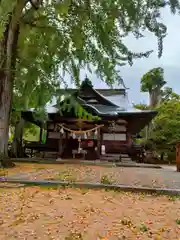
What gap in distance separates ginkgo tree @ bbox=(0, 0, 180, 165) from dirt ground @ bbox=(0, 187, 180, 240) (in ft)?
16.7

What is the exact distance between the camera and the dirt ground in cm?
312

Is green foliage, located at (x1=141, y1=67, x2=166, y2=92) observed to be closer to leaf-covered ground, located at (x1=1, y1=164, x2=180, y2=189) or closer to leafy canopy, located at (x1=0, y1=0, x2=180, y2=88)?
leafy canopy, located at (x1=0, y1=0, x2=180, y2=88)

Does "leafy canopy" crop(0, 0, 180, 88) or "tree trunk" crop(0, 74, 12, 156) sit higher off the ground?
"leafy canopy" crop(0, 0, 180, 88)

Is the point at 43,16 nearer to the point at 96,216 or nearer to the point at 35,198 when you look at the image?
the point at 35,198

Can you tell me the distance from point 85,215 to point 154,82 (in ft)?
88.1

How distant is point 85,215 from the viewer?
3.81 metres

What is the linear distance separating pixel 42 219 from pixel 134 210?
1404mm

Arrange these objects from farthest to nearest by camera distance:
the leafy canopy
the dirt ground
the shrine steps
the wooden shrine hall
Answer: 1. the shrine steps
2. the wooden shrine hall
3. the leafy canopy
4. the dirt ground

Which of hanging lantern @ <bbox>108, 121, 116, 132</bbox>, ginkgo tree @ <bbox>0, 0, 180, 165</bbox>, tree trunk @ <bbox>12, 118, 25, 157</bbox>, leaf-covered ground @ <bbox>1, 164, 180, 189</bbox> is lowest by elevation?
leaf-covered ground @ <bbox>1, 164, 180, 189</bbox>

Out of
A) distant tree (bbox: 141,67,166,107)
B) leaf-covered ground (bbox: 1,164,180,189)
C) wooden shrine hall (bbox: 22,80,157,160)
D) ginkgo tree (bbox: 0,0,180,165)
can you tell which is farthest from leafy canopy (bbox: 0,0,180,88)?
distant tree (bbox: 141,67,166,107)

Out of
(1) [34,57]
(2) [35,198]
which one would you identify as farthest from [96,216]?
(1) [34,57]

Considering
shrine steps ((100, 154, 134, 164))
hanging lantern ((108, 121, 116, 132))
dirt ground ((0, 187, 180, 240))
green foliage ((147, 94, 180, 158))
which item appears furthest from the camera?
green foliage ((147, 94, 180, 158))

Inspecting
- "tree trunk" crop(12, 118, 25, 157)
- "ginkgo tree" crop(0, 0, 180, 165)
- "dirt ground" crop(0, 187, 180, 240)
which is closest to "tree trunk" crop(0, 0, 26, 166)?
"ginkgo tree" crop(0, 0, 180, 165)

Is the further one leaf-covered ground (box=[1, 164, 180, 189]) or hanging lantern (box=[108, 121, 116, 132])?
hanging lantern (box=[108, 121, 116, 132])
